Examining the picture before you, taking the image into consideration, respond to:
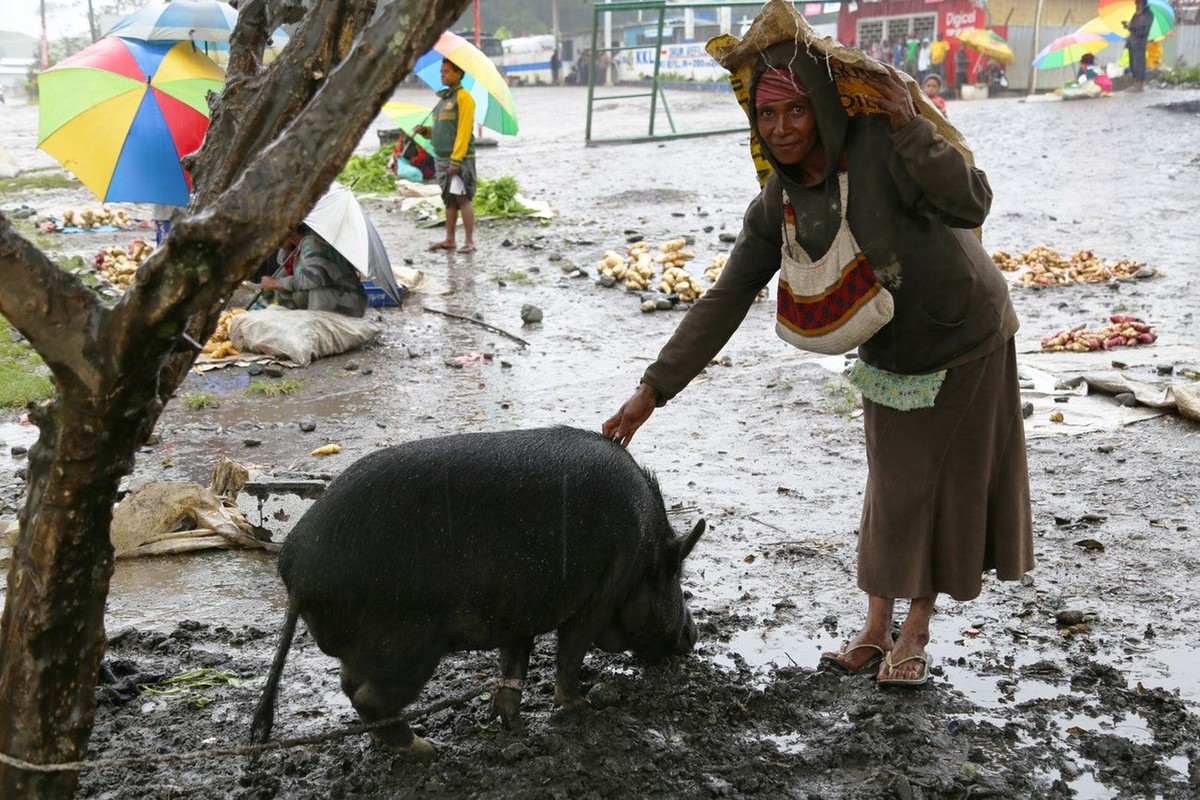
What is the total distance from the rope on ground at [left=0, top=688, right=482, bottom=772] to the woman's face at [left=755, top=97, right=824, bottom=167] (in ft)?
6.75

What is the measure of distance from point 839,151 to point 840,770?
1936mm

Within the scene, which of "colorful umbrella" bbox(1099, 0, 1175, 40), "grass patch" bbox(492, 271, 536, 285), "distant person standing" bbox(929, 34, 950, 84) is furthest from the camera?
"distant person standing" bbox(929, 34, 950, 84)

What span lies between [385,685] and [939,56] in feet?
107

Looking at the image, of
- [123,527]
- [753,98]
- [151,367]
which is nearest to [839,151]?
[753,98]

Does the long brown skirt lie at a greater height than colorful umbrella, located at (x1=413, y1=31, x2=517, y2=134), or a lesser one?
lesser

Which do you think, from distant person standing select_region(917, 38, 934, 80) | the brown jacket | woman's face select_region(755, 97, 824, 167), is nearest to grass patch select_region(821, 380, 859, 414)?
the brown jacket

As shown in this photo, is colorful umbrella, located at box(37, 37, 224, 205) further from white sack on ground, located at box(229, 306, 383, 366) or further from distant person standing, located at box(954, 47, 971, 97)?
distant person standing, located at box(954, 47, 971, 97)

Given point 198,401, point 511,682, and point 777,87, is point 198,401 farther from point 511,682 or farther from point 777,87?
point 777,87

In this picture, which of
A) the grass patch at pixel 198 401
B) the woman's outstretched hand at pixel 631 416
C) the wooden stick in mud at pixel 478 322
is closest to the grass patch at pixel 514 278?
the wooden stick in mud at pixel 478 322

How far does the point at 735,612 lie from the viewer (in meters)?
4.79

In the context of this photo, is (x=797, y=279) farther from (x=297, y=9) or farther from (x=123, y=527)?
(x=123, y=527)

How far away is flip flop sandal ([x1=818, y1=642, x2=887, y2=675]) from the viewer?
167 inches

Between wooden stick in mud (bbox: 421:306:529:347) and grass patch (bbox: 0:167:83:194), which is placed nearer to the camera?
wooden stick in mud (bbox: 421:306:529:347)

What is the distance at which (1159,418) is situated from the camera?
6766 millimetres
